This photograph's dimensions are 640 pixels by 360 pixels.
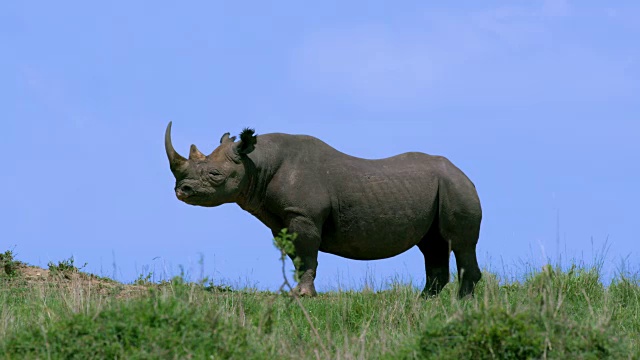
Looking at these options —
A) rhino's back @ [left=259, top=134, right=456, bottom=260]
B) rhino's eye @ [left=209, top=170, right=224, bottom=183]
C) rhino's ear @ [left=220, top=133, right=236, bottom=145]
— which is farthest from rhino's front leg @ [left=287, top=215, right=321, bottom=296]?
rhino's ear @ [left=220, top=133, right=236, bottom=145]

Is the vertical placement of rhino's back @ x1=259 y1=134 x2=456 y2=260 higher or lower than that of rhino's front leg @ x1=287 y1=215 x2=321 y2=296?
higher

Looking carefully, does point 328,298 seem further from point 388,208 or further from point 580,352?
point 580,352

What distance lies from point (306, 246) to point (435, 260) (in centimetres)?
227

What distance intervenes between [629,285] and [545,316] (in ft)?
20.8

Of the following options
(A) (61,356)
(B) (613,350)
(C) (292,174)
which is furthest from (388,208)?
(A) (61,356)

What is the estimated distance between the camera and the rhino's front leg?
11.7 metres

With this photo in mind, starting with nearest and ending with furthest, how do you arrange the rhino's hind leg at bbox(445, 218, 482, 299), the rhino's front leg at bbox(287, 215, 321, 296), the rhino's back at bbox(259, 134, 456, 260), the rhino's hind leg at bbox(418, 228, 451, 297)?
the rhino's front leg at bbox(287, 215, 321, 296) < the rhino's back at bbox(259, 134, 456, 260) < the rhino's hind leg at bbox(445, 218, 482, 299) < the rhino's hind leg at bbox(418, 228, 451, 297)

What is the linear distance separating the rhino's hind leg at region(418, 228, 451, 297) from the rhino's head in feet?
9.16

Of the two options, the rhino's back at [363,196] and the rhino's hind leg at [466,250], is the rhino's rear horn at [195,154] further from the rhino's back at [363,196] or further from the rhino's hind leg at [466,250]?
the rhino's hind leg at [466,250]

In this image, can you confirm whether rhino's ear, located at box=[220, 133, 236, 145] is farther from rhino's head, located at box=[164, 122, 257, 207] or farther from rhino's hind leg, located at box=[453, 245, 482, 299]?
rhino's hind leg, located at box=[453, 245, 482, 299]

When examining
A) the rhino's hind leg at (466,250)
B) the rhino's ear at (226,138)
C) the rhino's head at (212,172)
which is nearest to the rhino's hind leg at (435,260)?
the rhino's hind leg at (466,250)

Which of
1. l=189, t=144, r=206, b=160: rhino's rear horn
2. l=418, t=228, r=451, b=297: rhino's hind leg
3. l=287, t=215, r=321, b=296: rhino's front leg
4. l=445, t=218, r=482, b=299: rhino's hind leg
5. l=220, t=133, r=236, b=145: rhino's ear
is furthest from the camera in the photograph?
l=418, t=228, r=451, b=297: rhino's hind leg

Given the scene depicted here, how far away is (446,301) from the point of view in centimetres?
1184

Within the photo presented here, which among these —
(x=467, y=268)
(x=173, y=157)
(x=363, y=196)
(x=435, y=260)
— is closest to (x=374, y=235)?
(x=363, y=196)
